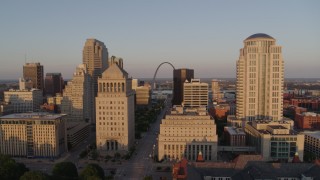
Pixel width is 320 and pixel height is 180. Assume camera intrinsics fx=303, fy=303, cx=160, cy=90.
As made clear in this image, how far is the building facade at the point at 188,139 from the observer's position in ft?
342

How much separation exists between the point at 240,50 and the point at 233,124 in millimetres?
36437

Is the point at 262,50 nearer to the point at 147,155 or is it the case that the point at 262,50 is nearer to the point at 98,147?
the point at 147,155

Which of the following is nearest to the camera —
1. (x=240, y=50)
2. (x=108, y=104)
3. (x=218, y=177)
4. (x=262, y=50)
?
(x=218, y=177)

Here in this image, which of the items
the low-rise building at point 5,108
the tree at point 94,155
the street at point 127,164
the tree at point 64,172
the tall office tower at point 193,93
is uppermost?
the tall office tower at point 193,93

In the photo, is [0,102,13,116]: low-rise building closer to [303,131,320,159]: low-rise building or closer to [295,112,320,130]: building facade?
[303,131,320,159]: low-rise building

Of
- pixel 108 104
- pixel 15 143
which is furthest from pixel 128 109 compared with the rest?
pixel 15 143

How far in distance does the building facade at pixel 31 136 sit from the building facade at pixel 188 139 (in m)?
39.1

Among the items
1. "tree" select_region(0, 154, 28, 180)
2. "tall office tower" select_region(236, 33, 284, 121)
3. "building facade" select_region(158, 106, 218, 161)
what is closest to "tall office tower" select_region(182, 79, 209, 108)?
"tall office tower" select_region(236, 33, 284, 121)

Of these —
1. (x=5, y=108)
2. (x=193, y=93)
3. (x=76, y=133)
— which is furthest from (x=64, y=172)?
(x=5, y=108)

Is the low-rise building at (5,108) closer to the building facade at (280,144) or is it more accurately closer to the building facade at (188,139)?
the building facade at (188,139)

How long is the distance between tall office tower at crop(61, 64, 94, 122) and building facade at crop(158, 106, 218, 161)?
274ft

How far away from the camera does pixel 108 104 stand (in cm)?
11225

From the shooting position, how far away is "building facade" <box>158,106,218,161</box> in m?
104

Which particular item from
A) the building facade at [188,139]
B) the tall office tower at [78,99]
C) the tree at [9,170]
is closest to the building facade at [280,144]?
the building facade at [188,139]
